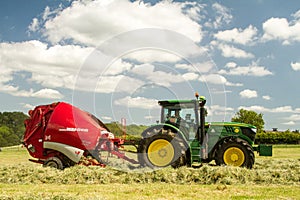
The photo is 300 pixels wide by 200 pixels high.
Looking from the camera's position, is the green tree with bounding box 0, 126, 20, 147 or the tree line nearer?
the tree line

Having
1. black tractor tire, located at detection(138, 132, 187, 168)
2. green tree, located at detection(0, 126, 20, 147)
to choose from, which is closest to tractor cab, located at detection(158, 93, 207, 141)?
black tractor tire, located at detection(138, 132, 187, 168)

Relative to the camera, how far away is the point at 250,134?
10.7m

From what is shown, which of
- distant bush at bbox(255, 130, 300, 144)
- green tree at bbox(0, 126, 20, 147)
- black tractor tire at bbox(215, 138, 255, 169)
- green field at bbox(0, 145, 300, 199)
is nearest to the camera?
green field at bbox(0, 145, 300, 199)

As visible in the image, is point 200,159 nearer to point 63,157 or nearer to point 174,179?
point 174,179

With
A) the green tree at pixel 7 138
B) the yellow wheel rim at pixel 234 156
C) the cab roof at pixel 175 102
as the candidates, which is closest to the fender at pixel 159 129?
the cab roof at pixel 175 102

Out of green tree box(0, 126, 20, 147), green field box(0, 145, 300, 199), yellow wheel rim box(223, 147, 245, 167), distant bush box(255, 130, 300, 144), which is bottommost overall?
green tree box(0, 126, 20, 147)

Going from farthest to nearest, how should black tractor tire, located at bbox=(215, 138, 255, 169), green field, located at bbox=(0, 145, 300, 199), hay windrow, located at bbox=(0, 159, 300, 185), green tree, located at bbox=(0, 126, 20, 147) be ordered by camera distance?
green tree, located at bbox=(0, 126, 20, 147) < black tractor tire, located at bbox=(215, 138, 255, 169) < hay windrow, located at bbox=(0, 159, 300, 185) < green field, located at bbox=(0, 145, 300, 199)

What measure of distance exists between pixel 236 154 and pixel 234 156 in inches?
3.3

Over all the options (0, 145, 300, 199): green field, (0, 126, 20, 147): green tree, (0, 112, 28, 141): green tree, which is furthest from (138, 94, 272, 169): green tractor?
(0, 112, 28, 141): green tree

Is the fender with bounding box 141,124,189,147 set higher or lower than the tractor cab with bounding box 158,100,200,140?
lower

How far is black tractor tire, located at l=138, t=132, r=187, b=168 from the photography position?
9.63 m

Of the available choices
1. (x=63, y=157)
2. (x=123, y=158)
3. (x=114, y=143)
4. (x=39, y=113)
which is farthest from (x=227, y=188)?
(x=39, y=113)

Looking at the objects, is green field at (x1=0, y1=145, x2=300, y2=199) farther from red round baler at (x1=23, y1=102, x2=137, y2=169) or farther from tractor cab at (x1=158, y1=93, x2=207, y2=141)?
tractor cab at (x1=158, y1=93, x2=207, y2=141)

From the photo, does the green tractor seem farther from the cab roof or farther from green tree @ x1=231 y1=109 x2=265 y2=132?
green tree @ x1=231 y1=109 x2=265 y2=132
